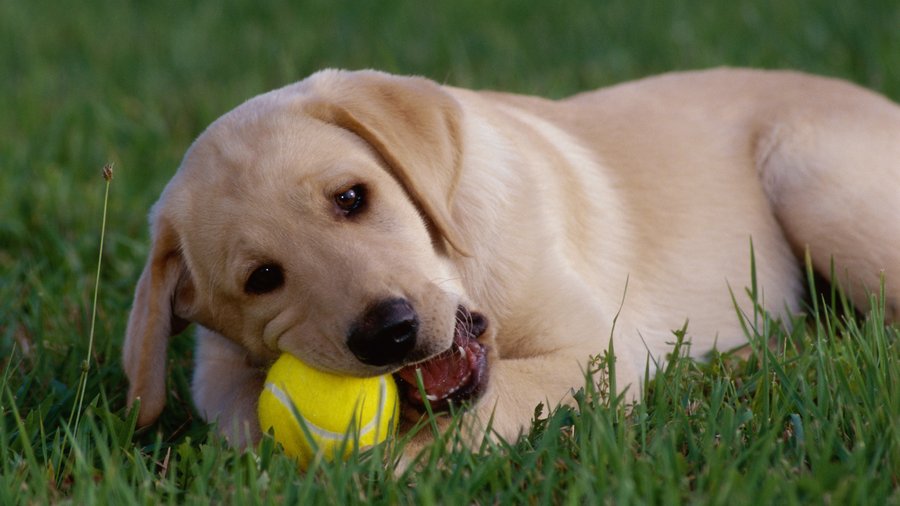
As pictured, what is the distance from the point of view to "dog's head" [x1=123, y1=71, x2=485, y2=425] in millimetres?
2867

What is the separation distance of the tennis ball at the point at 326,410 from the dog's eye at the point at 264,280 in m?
0.22

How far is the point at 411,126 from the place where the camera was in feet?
10.7

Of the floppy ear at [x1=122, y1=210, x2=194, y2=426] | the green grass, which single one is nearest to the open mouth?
the green grass

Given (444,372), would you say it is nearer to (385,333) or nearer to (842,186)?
(385,333)

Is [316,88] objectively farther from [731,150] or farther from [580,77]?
[580,77]

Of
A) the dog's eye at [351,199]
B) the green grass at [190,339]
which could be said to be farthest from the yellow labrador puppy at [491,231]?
the green grass at [190,339]

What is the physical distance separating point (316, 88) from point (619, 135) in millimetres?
1287

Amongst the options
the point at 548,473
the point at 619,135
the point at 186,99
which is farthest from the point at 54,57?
the point at 548,473

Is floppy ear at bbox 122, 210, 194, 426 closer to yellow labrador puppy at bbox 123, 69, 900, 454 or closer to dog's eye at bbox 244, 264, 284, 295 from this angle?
yellow labrador puppy at bbox 123, 69, 900, 454

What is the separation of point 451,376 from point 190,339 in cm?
144

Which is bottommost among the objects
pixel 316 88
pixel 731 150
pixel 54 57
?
pixel 54 57

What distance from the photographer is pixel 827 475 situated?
2432 millimetres

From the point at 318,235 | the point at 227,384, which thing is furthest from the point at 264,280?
the point at 227,384

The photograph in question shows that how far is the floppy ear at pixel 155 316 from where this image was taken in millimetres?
3227
